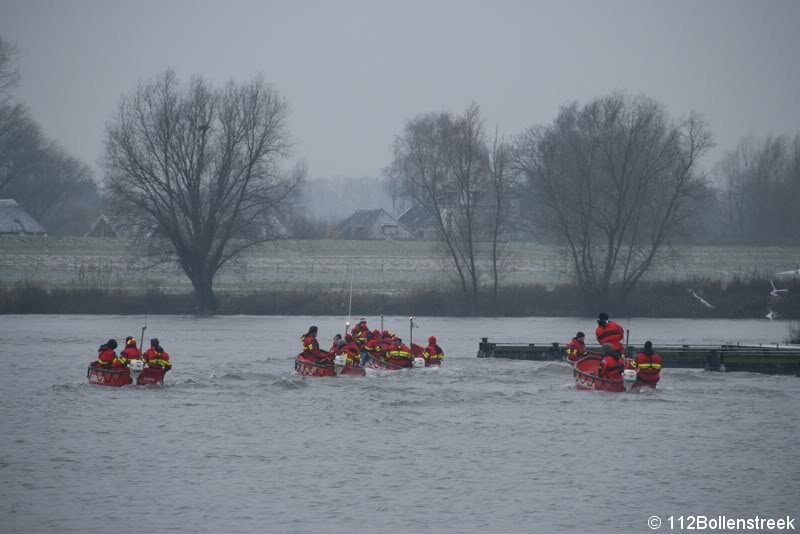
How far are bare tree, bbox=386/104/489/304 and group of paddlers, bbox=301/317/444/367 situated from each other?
28503 mm

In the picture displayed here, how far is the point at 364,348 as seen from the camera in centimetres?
3825

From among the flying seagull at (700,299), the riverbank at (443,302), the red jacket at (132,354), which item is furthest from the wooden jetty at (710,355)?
the riverbank at (443,302)

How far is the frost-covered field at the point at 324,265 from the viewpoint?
69.6 meters

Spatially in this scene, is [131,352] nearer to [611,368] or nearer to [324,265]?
[611,368]

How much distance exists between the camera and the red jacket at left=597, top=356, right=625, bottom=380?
33.1 meters

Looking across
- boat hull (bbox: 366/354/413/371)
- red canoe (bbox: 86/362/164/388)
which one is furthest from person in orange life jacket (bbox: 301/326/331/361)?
red canoe (bbox: 86/362/164/388)

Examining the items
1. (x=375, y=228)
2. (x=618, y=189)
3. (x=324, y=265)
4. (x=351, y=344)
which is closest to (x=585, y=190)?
(x=618, y=189)

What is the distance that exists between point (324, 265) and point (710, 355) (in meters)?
43.2

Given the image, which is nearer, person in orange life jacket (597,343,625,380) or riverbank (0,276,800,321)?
person in orange life jacket (597,343,625,380)

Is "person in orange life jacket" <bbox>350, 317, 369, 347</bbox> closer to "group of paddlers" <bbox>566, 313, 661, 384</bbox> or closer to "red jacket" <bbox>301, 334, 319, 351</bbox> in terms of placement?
"red jacket" <bbox>301, 334, 319, 351</bbox>

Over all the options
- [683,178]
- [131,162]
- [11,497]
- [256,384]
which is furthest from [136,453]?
[683,178]

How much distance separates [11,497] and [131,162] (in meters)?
40.8

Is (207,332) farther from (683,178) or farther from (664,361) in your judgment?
(683,178)

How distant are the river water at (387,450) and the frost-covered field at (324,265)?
92.5 feet
